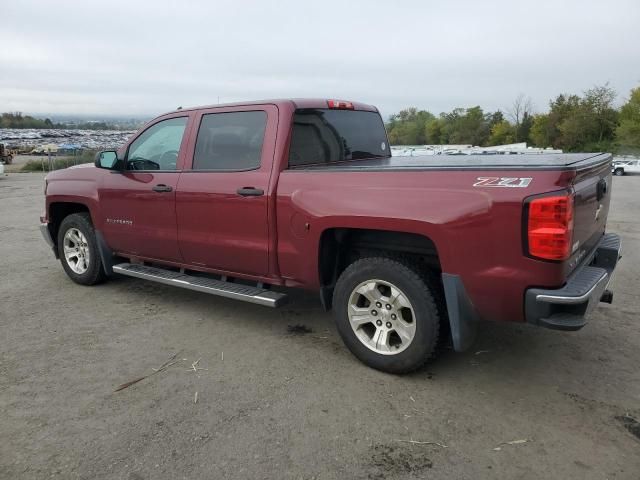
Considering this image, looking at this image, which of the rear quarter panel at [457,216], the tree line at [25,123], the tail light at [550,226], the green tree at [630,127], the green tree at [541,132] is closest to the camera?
the tail light at [550,226]

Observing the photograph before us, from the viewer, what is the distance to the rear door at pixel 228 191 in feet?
13.6

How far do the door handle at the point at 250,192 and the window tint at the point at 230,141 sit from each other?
190mm

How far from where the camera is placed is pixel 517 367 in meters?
3.83

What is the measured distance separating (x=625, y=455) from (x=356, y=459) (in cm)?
141

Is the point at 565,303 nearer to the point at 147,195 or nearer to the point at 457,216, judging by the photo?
the point at 457,216

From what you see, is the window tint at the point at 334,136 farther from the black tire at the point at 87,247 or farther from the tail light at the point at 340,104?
the black tire at the point at 87,247

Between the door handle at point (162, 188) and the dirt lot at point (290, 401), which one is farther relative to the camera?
the door handle at point (162, 188)

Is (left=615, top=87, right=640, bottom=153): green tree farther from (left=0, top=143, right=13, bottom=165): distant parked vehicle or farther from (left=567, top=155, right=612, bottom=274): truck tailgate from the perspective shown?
(left=567, top=155, right=612, bottom=274): truck tailgate

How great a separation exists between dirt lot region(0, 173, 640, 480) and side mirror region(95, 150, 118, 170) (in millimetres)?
1435

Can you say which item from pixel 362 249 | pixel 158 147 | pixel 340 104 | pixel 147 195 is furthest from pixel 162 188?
pixel 362 249

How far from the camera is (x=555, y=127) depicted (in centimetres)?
7906

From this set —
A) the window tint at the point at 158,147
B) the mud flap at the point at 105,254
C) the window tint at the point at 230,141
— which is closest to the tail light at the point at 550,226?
the window tint at the point at 230,141

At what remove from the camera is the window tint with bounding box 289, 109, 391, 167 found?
166 inches

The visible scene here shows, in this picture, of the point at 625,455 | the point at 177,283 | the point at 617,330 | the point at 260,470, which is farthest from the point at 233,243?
the point at 617,330
